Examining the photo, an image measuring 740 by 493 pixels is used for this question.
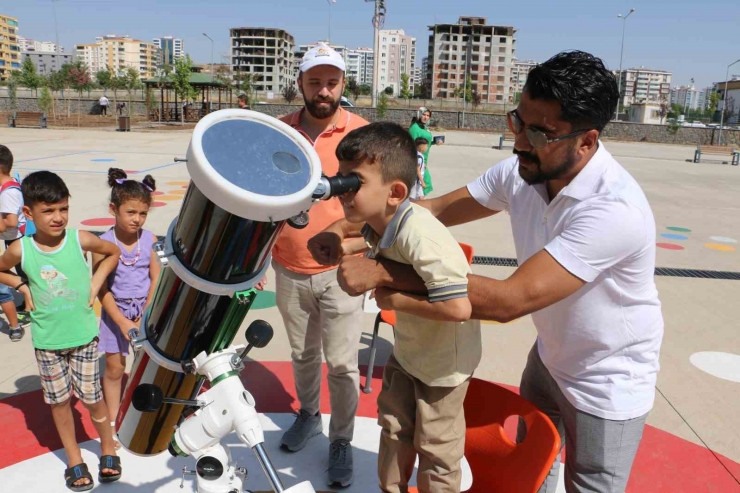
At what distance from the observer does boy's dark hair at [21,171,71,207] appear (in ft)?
8.69

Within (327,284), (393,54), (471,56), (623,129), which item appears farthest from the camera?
(393,54)

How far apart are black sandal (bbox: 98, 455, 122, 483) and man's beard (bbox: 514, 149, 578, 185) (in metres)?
2.34

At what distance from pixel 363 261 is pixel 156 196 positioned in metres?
9.06

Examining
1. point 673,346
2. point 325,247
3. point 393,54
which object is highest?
point 393,54

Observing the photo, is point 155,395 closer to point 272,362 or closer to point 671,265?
point 272,362

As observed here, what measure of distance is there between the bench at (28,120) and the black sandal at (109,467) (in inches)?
1138

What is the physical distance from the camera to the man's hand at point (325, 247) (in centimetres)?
187

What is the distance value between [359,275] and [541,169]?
60 cm

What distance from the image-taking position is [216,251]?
1.31m

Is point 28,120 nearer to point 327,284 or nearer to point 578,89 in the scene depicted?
point 327,284

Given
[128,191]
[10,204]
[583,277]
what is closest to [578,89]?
[583,277]

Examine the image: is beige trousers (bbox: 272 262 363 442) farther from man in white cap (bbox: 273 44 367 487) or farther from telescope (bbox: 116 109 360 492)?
telescope (bbox: 116 109 360 492)

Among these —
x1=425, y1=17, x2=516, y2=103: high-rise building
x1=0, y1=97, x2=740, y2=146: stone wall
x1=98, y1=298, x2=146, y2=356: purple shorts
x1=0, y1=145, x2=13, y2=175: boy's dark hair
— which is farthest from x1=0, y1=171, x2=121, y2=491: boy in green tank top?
x1=425, y1=17, x2=516, y2=103: high-rise building

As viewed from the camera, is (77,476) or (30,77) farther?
(30,77)
